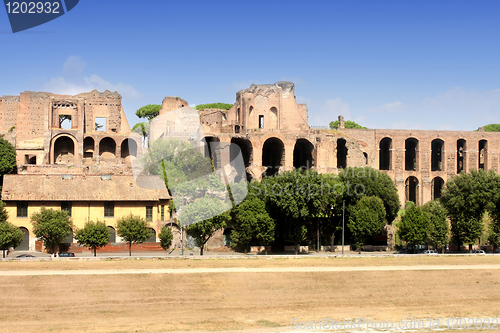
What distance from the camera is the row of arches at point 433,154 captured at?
67.1 meters

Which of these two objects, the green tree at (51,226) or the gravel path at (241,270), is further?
the green tree at (51,226)

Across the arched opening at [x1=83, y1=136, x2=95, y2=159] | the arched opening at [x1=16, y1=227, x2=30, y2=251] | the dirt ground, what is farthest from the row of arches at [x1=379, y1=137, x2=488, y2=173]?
the arched opening at [x1=16, y1=227, x2=30, y2=251]

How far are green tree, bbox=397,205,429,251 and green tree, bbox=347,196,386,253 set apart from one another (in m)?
1.78

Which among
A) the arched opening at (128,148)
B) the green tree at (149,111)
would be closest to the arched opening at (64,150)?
the arched opening at (128,148)

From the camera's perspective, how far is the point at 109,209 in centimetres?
4331

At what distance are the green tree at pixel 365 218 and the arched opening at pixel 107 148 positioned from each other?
28.8 meters

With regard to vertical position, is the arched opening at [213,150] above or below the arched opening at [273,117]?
below

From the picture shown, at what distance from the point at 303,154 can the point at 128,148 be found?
19752 mm

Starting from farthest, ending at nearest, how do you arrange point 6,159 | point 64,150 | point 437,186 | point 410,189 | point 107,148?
point 437,186 < point 410,189 < point 107,148 < point 64,150 < point 6,159

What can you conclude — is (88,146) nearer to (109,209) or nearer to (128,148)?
(128,148)

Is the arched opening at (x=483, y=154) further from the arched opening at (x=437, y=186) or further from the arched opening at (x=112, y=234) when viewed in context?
the arched opening at (x=112, y=234)

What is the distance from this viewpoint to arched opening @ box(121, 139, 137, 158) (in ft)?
197

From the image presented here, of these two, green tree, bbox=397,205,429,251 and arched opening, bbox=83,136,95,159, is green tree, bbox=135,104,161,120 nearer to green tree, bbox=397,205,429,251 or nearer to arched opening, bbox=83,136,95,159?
arched opening, bbox=83,136,95,159

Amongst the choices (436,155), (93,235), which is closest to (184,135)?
(93,235)
